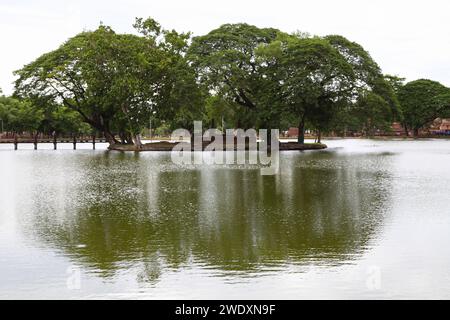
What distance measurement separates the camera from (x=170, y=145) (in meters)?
60.8

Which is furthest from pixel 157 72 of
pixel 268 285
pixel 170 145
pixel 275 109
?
pixel 268 285

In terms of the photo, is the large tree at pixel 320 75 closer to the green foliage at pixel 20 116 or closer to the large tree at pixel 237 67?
the large tree at pixel 237 67

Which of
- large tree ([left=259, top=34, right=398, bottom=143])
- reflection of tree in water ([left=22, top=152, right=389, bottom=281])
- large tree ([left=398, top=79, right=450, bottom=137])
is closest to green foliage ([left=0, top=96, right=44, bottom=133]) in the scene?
large tree ([left=259, top=34, right=398, bottom=143])

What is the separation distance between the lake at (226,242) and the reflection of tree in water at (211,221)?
0.04 metres

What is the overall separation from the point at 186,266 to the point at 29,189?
14.1m

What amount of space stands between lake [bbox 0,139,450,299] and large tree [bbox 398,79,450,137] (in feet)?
302

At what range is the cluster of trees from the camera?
54906 millimetres

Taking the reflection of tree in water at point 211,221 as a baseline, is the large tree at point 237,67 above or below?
above

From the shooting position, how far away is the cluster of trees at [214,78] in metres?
54.9

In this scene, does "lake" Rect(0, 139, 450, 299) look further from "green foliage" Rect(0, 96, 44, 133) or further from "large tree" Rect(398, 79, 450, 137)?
"large tree" Rect(398, 79, 450, 137)

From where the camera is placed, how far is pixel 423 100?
352 ft

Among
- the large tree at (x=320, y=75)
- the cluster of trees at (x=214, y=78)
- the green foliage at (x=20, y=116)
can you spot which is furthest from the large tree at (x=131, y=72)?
the green foliage at (x=20, y=116)

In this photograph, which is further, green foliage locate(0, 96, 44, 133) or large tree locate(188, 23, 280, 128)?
green foliage locate(0, 96, 44, 133)
